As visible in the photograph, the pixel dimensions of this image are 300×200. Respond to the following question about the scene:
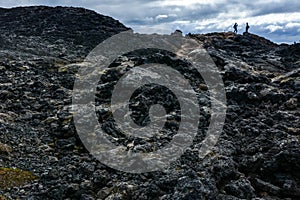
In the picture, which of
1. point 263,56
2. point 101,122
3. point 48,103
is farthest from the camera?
point 263,56

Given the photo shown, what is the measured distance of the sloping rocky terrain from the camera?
20500mm

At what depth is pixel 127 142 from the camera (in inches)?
995

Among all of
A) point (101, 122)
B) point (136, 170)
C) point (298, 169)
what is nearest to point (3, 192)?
point (136, 170)

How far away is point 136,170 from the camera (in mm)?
21922

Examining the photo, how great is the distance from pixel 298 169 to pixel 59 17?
5227 centimetres

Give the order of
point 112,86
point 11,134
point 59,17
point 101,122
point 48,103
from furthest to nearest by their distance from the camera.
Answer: point 59,17 < point 112,86 < point 48,103 < point 101,122 < point 11,134

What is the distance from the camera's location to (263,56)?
168ft

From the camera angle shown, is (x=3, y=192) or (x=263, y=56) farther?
(x=263, y=56)

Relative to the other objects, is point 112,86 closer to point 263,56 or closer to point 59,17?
point 263,56

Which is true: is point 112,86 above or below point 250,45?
below

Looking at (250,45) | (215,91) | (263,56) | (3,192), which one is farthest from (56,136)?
(250,45)

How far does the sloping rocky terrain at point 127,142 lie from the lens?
67.3ft

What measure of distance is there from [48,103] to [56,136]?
544 centimetres

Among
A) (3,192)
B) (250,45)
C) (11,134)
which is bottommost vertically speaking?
(3,192)
